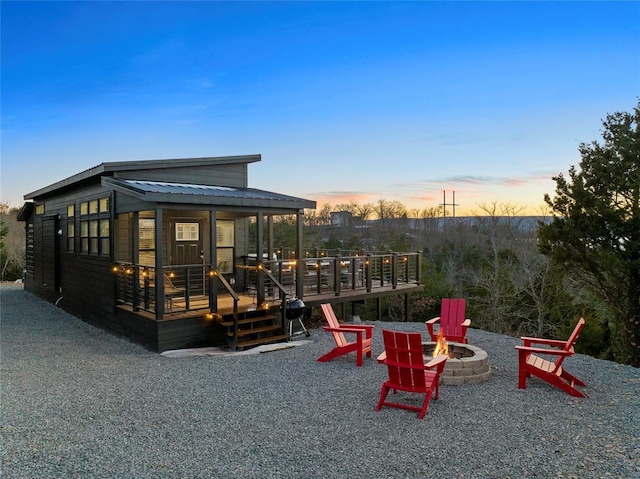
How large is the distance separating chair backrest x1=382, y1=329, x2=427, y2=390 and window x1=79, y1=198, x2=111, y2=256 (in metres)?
7.99

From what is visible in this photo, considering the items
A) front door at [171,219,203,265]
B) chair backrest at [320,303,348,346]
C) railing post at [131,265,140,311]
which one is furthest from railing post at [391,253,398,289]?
railing post at [131,265,140,311]

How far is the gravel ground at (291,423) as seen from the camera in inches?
145

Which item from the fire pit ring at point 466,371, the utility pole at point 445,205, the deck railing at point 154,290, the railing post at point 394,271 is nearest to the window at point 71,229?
the deck railing at point 154,290

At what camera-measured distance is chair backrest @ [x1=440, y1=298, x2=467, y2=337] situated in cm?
803

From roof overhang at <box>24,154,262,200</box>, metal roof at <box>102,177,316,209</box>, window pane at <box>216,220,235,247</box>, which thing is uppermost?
roof overhang at <box>24,154,262,200</box>

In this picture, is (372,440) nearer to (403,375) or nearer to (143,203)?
(403,375)

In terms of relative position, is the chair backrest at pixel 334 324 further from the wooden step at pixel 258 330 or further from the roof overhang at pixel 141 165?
the roof overhang at pixel 141 165

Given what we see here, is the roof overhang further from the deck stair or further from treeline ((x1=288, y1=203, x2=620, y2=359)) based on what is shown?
treeline ((x1=288, y1=203, x2=620, y2=359))

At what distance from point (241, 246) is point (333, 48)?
23.6ft

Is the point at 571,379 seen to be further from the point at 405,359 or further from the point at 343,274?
the point at 343,274

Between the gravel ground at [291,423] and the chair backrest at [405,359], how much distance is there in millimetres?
374

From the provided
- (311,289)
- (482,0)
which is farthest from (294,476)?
(482,0)

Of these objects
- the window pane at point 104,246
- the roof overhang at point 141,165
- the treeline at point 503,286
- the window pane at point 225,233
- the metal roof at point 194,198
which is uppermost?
the roof overhang at point 141,165

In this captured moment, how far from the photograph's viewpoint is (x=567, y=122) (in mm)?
15719
